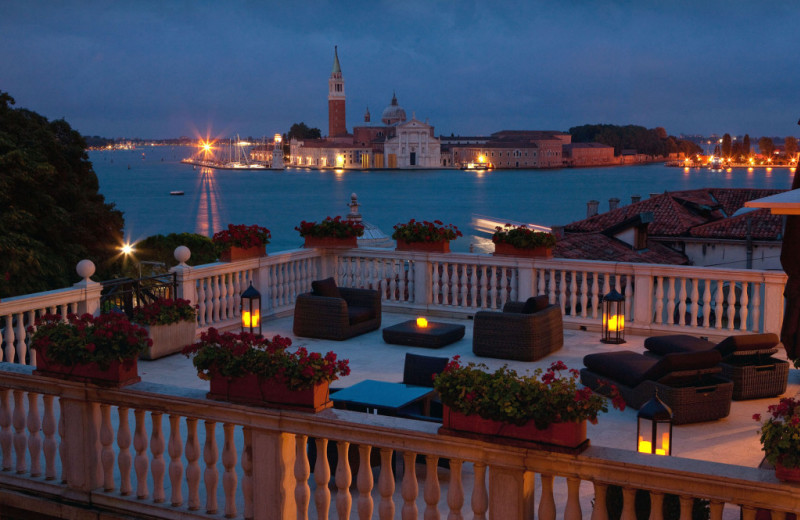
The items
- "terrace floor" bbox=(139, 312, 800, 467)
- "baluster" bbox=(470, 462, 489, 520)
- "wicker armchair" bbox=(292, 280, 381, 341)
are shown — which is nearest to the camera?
"baluster" bbox=(470, 462, 489, 520)

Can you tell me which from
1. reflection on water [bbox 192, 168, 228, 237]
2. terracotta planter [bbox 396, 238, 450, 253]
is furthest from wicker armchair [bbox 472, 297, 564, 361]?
reflection on water [bbox 192, 168, 228, 237]

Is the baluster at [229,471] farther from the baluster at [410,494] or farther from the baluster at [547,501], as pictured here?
the baluster at [547,501]

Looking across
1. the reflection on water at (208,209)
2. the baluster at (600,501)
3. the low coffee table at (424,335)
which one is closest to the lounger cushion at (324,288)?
the low coffee table at (424,335)

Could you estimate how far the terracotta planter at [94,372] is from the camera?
14.7 ft

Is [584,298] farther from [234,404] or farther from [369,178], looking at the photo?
[369,178]

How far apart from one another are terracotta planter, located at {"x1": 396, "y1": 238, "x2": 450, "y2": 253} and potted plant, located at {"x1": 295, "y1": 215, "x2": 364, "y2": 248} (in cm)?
67

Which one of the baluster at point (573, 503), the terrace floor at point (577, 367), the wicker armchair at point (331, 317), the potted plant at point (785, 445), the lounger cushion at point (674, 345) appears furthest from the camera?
the wicker armchair at point (331, 317)

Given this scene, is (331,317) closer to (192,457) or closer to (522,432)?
(192,457)

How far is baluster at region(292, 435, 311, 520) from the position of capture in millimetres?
4016

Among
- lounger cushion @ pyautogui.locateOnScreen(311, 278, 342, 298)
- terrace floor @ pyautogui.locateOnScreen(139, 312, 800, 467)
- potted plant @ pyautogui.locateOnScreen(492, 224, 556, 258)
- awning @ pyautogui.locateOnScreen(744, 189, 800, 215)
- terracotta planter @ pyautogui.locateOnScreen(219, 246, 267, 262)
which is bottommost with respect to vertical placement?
terrace floor @ pyautogui.locateOnScreen(139, 312, 800, 467)

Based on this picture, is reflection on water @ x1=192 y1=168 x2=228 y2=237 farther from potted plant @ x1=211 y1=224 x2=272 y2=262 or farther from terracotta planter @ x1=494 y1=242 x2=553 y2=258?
terracotta planter @ x1=494 y1=242 x2=553 y2=258

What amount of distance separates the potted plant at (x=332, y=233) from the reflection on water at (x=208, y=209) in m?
78.3

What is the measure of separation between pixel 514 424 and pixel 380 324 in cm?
615

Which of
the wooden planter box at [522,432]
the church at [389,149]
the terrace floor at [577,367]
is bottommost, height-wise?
the terrace floor at [577,367]
